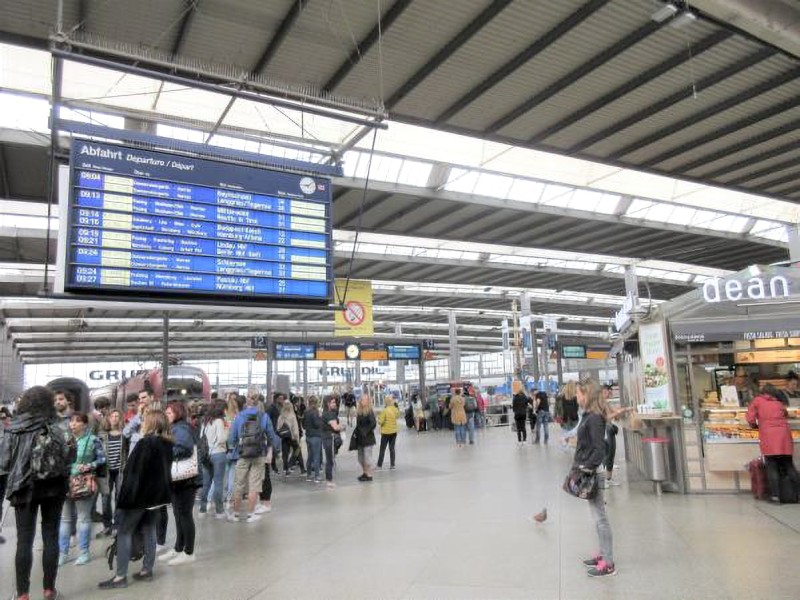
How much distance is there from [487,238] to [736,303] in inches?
543

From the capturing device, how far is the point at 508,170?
16.5 meters

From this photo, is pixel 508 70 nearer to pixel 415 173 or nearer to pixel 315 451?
pixel 415 173

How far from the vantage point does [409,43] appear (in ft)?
32.3

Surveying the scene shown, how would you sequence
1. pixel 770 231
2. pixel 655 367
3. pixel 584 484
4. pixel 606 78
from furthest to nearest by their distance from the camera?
pixel 770 231
pixel 606 78
pixel 655 367
pixel 584 484

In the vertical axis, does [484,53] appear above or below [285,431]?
above

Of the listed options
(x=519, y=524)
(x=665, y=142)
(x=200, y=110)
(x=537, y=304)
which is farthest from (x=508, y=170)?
(x=537, y=304)

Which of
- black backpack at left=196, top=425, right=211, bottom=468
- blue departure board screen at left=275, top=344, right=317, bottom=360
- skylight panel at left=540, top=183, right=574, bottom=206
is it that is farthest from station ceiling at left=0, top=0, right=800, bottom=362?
blue departure board screen at left=275, top=344, right=317, bottom=360

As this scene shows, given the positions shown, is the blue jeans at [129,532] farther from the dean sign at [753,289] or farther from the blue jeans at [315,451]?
the dean sign at [753,289]

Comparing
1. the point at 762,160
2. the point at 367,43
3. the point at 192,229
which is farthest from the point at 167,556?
the point at 762,160

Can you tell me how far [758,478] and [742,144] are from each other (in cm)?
887

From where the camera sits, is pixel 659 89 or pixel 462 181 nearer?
pixel 659 89

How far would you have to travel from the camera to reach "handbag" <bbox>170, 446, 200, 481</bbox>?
20.8 ft

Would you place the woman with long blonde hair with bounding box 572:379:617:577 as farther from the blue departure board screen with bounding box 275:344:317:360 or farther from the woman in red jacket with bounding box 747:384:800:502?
the blue departure board screen with bounding box 275:344:317:360

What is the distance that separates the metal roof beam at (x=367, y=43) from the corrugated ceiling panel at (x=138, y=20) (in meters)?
2.68
